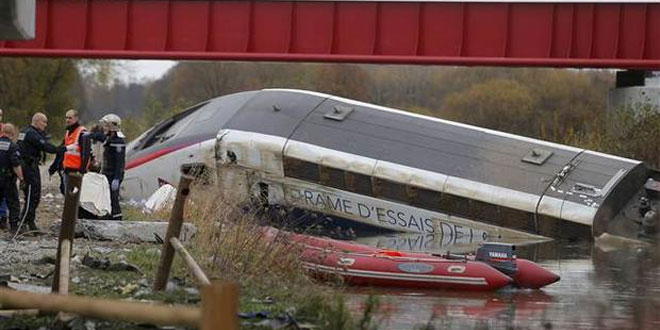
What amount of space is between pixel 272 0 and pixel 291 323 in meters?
20.2

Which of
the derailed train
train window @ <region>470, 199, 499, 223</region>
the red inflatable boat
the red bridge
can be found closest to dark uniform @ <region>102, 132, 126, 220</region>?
the red inflatable boat

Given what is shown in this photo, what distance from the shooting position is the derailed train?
26.5 metres

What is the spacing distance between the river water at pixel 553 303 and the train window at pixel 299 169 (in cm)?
752

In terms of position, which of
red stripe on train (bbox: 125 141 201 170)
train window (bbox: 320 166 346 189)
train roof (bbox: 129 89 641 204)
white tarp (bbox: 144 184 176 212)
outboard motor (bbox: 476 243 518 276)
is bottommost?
outboard motor (bbox: 476 243 518 276)

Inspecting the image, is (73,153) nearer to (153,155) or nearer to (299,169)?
(299,169)

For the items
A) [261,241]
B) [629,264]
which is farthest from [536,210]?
[261,241]

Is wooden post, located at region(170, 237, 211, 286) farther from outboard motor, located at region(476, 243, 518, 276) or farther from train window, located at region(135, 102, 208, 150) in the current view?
train window, located at region(135, 102, 208, 150)

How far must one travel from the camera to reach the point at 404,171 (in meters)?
27.5

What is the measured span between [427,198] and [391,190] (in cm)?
81

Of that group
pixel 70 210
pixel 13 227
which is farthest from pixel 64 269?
pixel 13 227

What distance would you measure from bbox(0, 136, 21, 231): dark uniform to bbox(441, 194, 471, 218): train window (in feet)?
38.3

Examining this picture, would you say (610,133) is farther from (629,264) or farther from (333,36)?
(629,264)

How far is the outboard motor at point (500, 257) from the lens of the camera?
52.9ft

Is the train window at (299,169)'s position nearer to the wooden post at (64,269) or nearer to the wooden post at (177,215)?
the wooden post at (177,215)
